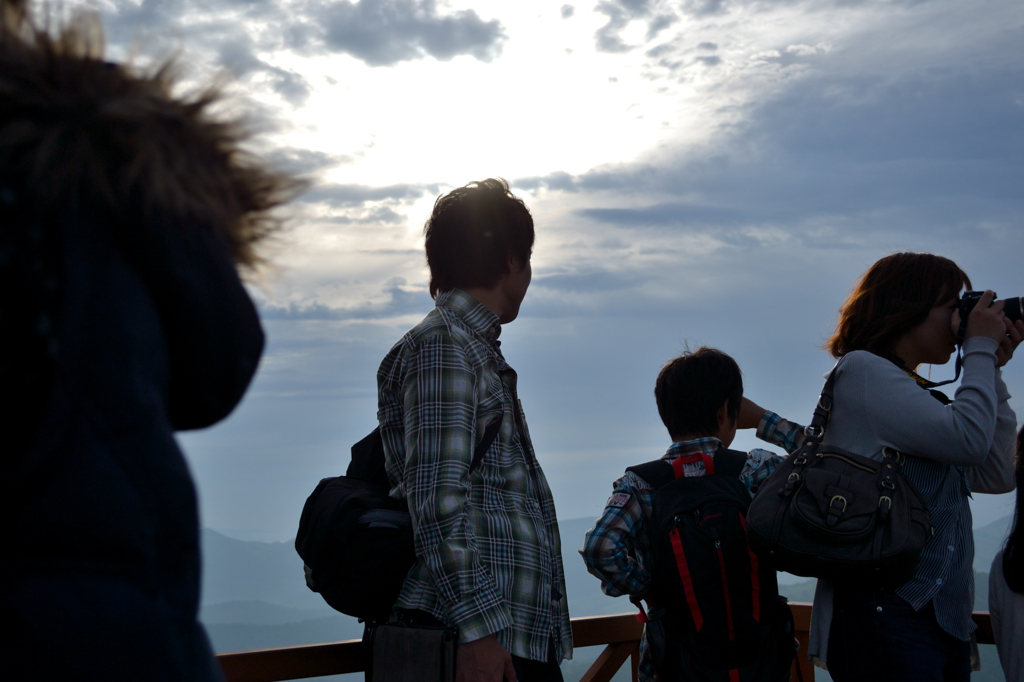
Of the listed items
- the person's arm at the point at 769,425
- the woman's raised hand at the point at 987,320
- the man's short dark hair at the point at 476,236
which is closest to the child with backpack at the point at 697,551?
the person's arm at the point at 769,425

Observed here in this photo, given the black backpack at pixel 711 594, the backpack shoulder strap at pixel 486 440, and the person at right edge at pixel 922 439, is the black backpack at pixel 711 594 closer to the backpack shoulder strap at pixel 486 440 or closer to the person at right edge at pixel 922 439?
the person at right edge at pixel 922 439

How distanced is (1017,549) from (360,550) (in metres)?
1.87

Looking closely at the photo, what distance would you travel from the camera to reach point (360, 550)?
6.11 feet

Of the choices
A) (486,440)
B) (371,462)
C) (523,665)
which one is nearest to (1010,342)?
(486,440)

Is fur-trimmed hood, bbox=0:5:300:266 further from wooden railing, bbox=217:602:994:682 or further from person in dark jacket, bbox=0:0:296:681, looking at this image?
wooden railing, bbox=217:602:994:682

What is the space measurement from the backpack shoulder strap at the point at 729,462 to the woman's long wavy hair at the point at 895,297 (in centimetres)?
49

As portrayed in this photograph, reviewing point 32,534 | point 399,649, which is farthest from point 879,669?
point 32,534

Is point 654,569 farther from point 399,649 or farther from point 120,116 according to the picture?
point 120,116

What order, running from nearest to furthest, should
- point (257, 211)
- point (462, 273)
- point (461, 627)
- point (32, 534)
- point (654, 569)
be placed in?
point (32, 534)
point (257, 211)
point (461, 627)
point (462, 273)
point (654, 569)

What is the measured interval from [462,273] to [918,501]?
1382 millimetres

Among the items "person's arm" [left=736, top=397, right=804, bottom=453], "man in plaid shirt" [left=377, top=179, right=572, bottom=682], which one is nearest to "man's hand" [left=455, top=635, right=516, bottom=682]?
"man in plaid shirt" [left=377, top=179, right=572, bottom=682]

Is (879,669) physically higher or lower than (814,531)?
lower

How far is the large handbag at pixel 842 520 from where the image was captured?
2025 millimetres

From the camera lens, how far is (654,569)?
97.7 inches
